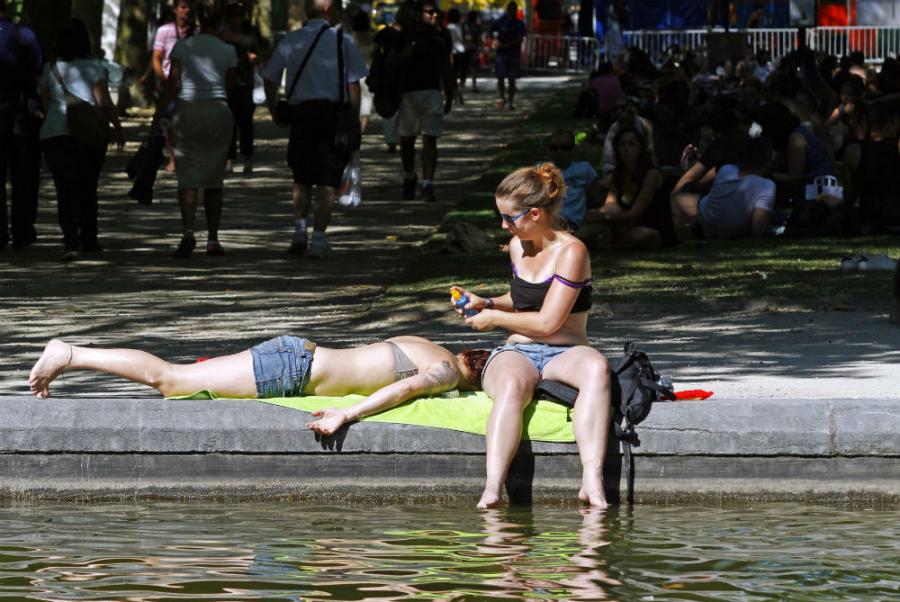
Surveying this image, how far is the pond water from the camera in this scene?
18.7 ft

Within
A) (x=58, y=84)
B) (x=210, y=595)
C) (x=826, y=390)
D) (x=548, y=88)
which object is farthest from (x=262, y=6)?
(x=210, y=595)

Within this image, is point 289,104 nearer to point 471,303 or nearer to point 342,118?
point 342,118

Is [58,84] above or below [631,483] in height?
above

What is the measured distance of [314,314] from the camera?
1136cm

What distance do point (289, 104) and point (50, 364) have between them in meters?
6.74

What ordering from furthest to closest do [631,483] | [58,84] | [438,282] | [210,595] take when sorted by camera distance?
[58,84] < [438,282] < [631,483] < [210,595]

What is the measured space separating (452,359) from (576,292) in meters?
0.66

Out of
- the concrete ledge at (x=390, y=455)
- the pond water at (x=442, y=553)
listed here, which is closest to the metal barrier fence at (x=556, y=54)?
the concrete ledge at (x=390, y=455)

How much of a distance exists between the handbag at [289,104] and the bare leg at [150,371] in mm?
6509

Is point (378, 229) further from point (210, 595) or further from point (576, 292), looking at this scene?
point (210, 595)

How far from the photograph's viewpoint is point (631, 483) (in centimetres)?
702

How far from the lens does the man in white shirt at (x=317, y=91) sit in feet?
44.3

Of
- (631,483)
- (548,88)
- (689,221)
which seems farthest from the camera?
(548,88)

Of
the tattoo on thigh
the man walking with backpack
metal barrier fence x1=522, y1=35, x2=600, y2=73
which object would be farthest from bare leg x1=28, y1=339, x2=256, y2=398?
metal barrier fence x1=522, y1=35, x2=600, y2=73
